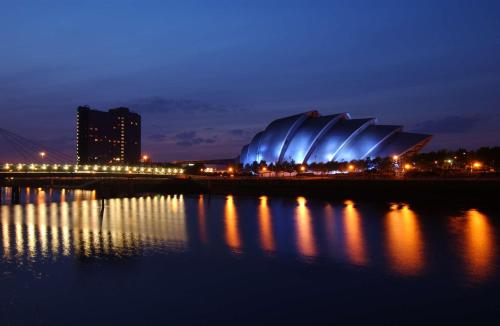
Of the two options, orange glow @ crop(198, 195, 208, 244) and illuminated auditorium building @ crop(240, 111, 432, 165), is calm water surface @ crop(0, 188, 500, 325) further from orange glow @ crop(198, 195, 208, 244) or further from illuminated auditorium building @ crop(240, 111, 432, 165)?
illuminated auditorium building @ crop(240, 111, 432, 165)

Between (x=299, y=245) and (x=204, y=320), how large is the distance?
978cm

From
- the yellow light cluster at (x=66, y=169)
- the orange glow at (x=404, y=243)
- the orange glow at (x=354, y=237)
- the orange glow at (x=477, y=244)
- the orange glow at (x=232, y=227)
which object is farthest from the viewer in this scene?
the yellow light cluster at (x=66, y=169)

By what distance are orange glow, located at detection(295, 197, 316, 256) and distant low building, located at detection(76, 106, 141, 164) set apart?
106 meters

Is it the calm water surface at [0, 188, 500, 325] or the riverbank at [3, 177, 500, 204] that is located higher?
the riverbank at [3, 177, 500, 204]

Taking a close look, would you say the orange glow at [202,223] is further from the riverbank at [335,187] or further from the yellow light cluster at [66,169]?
the yellow light cluster at [66,169]

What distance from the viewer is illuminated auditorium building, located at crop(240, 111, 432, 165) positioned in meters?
59.7

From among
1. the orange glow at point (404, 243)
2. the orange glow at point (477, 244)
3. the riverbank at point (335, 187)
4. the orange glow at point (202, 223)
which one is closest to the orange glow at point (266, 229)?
the orange glow at point (202, 223)

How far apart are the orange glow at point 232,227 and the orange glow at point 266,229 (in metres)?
1.15

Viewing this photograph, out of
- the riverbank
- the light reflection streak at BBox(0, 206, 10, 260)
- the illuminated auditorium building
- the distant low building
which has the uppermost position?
the distant low building

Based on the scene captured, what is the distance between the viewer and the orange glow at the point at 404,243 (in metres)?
15.5

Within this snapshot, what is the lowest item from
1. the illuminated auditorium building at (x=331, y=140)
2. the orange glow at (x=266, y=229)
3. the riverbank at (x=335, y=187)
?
the orange glow at (x=266, y=229)

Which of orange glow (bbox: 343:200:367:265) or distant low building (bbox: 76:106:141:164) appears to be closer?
orange glow (bbox: 343:200:367:265)

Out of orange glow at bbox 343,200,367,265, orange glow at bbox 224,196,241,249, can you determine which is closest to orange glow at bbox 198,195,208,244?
orange glow at bbox 224,196,241,249

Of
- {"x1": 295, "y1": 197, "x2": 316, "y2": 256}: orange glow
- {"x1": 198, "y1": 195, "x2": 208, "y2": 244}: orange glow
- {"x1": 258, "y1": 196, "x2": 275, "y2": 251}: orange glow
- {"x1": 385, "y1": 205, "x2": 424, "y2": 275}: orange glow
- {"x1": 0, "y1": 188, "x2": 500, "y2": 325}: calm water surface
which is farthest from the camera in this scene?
{"x1": 198, "y1": 195, "x2": 208, "y2": 244}: orange glow
